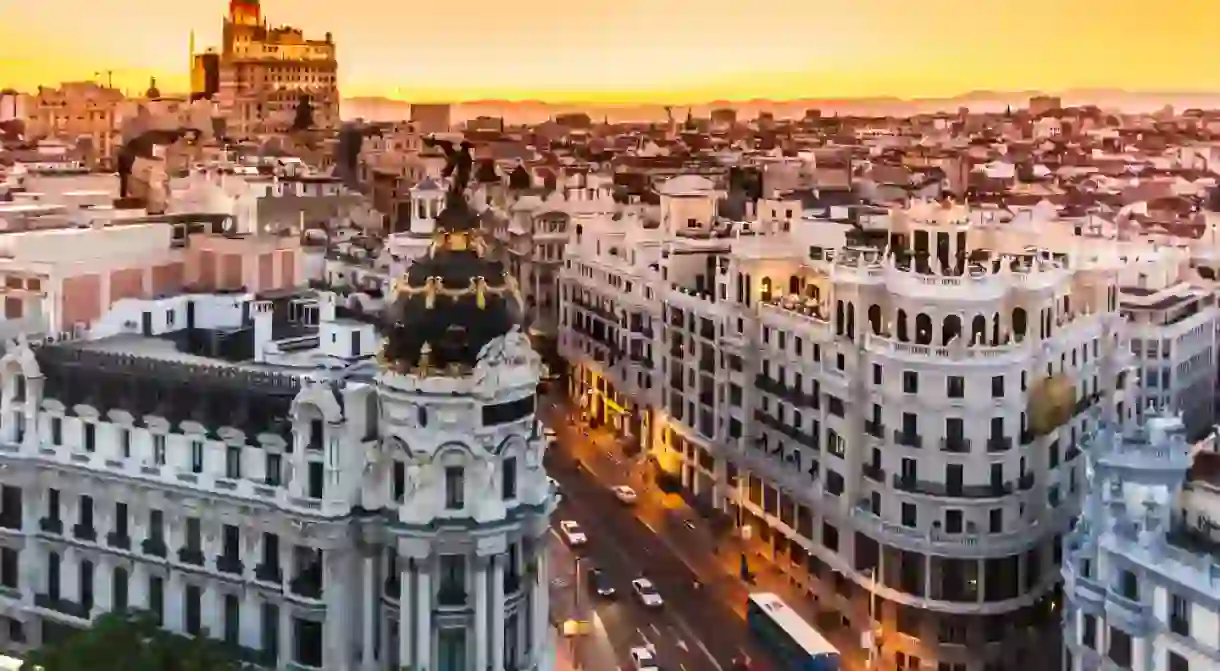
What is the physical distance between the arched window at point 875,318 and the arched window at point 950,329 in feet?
12.3

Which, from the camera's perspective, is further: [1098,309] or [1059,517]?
[1098,309]

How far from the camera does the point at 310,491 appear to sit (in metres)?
51.3

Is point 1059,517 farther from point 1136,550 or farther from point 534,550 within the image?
point 534,550

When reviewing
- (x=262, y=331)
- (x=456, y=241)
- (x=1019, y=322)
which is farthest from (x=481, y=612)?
(x=1019, y=322)

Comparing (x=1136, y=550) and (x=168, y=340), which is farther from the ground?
(x=168, y=340)

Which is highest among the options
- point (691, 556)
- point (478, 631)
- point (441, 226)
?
point (441, 226)

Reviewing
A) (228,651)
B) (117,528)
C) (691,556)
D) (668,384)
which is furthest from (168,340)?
(668,384)

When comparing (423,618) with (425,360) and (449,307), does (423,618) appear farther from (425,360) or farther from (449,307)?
(449,307)

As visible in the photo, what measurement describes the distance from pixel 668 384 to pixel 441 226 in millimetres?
41719

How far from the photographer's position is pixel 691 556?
79.4m

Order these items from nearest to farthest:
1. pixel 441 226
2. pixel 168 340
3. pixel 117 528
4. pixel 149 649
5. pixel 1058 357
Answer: pixel 149 649
pixel 441 226
pixel 117 528
pixel 168 340
pixel 1058 357

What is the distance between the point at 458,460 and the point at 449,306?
17.4ft

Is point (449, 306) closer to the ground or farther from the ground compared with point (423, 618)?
farther from the ground

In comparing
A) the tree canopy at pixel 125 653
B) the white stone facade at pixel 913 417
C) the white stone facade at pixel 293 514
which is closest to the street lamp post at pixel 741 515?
the white stone facade at pixel 913 417
